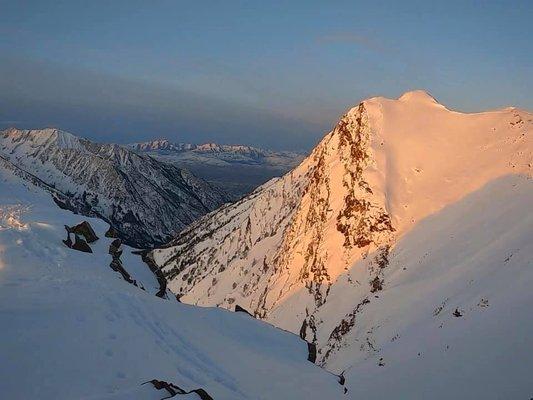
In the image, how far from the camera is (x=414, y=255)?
153 ft

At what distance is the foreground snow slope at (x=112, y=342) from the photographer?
10.2 m

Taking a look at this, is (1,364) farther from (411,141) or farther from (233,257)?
(233,257)

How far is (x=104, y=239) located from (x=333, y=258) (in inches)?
1523

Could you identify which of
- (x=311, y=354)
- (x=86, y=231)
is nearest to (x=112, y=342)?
(x=311, y=354)

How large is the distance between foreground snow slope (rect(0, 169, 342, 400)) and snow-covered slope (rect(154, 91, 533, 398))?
4282mm

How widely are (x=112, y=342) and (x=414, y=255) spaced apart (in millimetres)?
39517

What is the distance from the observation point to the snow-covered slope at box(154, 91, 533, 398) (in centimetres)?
1783

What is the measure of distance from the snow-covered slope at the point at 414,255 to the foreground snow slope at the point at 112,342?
4.28 metres

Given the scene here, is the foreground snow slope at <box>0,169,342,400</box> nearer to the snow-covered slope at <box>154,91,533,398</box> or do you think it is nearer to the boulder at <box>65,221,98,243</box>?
→ the snow-covered slope at <box>154,91,533,398</box>

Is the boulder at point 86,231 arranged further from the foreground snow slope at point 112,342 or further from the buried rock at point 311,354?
the buried rock at point 311,354

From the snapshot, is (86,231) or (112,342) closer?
(112,342)

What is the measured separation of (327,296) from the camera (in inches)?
2279

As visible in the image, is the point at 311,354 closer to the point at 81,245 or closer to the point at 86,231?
the point at 81,245

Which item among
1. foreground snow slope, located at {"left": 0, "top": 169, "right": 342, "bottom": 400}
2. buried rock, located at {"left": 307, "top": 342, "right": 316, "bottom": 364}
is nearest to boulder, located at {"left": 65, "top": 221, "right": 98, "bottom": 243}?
foreground snow slope, located at {"left": 0, "top": 169, "right": 342, "bottom": 400}
